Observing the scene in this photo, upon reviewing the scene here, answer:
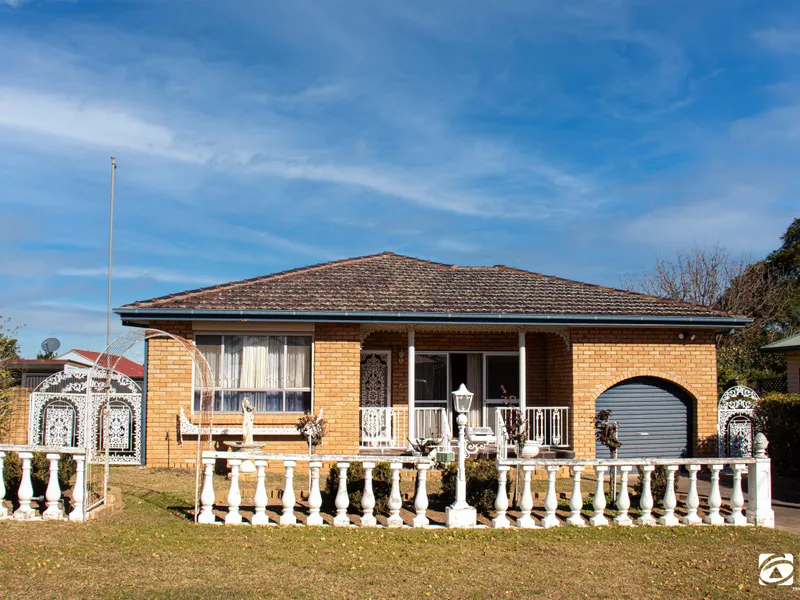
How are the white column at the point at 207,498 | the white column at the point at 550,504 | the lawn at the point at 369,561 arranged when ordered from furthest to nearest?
1. the white column at the point at 550,504
2. the white column at the point at 207,498
3. the lawn at the point at 369,561

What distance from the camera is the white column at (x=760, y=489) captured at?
974 centimetres

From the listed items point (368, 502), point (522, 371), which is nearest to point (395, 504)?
point (368, 502)

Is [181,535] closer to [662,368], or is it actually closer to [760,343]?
[662,368]

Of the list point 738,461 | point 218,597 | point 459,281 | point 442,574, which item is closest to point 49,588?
point 218,597

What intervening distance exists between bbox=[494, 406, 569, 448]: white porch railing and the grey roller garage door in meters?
0.75

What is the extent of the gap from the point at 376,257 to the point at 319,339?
4.35m

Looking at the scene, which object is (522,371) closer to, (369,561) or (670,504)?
(670,504)

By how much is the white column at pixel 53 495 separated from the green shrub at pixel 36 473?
1.27m

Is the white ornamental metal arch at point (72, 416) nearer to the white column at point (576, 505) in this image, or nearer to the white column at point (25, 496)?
the white column at point (25, 496)

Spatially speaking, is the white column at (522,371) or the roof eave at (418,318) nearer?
the roof eave at (418,318)

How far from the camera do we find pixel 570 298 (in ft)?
53.5

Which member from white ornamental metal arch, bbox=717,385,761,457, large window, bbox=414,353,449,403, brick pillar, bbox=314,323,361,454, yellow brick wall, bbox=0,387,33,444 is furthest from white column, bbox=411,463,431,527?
yellow brick wall, bbox=0,387,33,444

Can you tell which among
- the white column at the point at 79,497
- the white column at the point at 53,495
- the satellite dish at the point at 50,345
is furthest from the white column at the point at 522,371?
the satellite dish at the point at 50,345

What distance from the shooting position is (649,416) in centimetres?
1577
